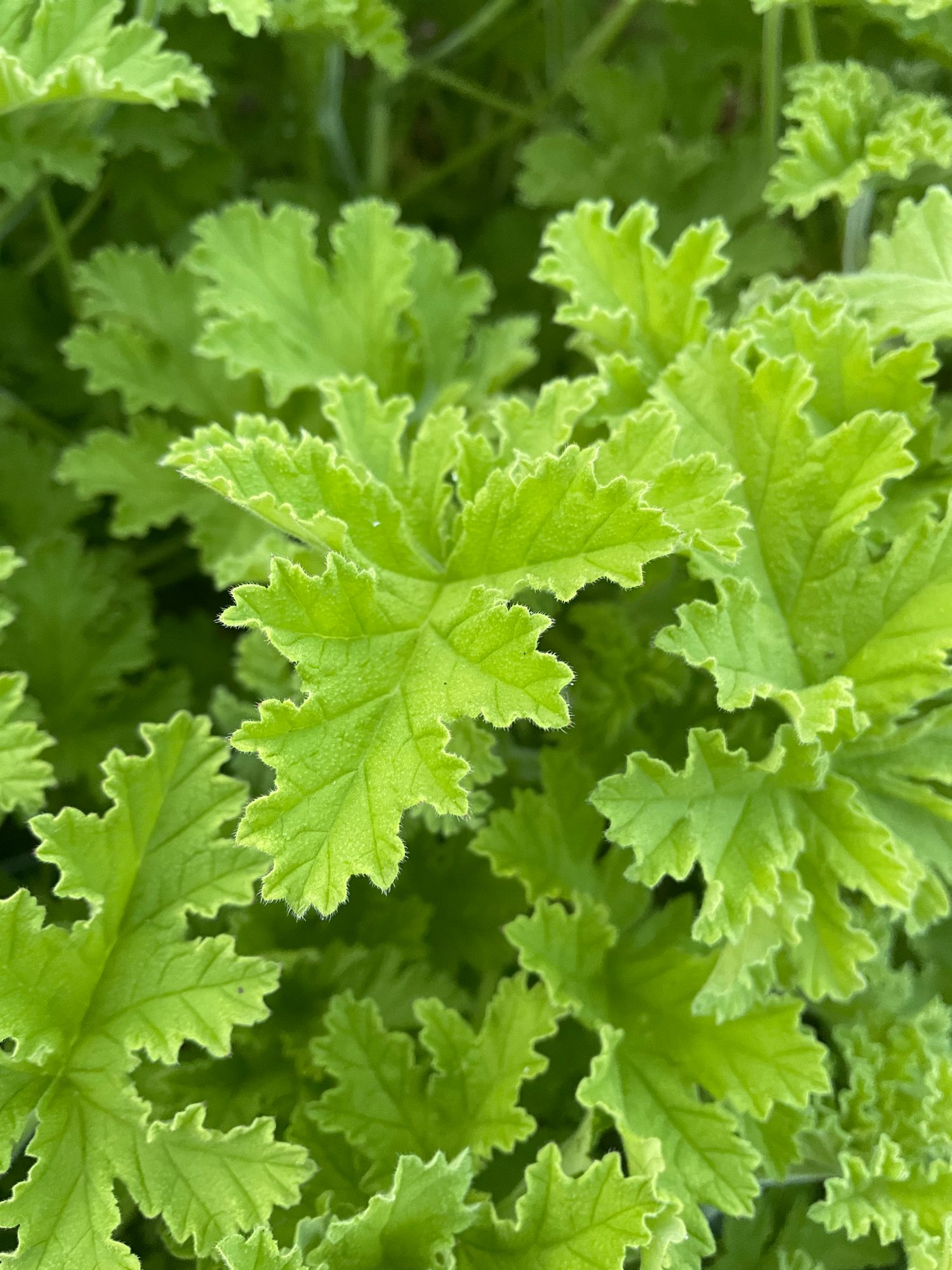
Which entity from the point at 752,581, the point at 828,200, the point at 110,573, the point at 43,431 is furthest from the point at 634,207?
the point at 43,431

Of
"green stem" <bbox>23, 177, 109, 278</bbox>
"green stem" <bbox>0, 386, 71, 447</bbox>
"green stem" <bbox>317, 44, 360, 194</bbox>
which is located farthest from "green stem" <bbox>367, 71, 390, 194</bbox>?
"green stem" <bbox>0, 386, 71, 447</bbox>

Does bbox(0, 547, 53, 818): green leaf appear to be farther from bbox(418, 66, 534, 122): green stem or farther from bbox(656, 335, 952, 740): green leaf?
bbox(418, 66, 534, 122): green stem

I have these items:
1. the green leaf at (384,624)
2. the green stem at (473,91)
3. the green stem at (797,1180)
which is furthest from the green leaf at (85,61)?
the green stem at (797,1180)

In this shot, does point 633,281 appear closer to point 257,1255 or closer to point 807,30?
point 807,30

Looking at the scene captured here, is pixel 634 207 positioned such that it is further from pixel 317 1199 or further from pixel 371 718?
pixel 317 1199

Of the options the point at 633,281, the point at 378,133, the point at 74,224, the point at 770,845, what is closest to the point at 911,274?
the point at 633,281
